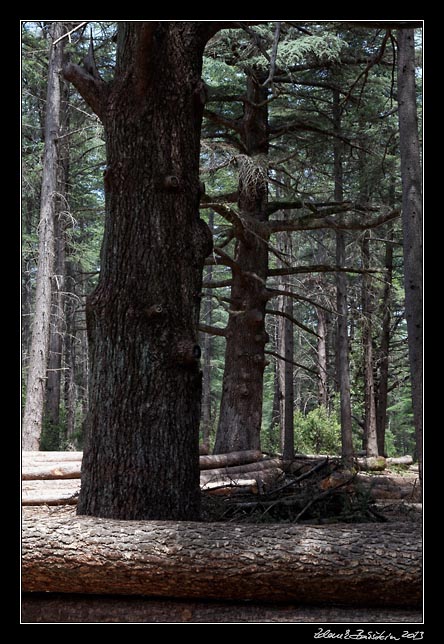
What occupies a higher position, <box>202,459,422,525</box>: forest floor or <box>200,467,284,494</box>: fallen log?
<box>202,459,422,525</box>: forest floor

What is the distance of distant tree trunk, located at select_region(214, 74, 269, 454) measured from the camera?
12.0 m

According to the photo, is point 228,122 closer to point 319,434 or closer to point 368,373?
point 368,373

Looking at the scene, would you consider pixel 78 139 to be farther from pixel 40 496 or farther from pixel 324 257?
pixel 40 496

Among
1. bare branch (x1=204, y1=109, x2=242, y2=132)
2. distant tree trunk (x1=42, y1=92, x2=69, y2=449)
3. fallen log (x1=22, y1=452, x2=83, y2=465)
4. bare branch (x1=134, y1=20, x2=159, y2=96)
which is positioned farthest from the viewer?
distant tree trunk (x1=42, y1=92, x2=69, y2=449)

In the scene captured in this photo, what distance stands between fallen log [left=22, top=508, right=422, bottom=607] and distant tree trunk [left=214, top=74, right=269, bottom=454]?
7215mm

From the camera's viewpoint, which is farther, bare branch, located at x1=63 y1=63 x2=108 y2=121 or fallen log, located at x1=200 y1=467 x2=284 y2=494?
fallen log, located at x1=200 y1=467 x2=284 y2=494

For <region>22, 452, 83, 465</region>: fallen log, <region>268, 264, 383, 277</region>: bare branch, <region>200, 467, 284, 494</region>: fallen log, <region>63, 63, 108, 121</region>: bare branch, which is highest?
<region>63, 63, 108, 121</region>: bare branch

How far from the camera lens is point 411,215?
601 centimetres

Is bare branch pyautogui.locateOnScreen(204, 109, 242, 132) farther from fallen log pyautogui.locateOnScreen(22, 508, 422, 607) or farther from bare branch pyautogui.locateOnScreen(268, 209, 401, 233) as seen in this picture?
fallen log pyautogui.locateOnScreen(22, 508, 422, 607)

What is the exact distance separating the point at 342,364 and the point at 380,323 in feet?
16.8

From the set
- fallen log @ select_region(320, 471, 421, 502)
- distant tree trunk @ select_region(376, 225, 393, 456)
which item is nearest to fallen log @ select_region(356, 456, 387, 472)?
distant tree trunk @ select_region(376, 225, 393, 456)

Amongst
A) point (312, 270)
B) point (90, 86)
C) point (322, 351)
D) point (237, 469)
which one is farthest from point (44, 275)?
point (322, 351)

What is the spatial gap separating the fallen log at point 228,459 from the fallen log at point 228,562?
525cm

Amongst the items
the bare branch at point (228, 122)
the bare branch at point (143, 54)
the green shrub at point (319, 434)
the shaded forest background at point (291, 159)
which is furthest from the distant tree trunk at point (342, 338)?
the bare branch at point (143, 54)
